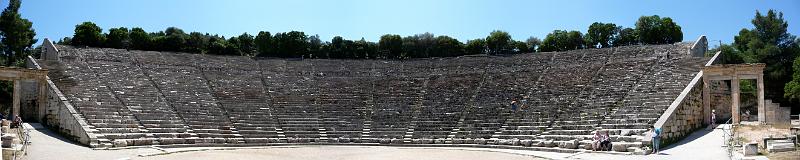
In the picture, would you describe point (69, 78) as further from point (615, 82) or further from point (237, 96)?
point (615, 82)

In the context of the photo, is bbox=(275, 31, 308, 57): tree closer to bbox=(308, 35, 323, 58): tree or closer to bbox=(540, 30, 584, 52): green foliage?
bbox=(308, 35, 323, 58): tree

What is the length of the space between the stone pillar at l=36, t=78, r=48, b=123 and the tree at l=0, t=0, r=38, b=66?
1371 centimetres

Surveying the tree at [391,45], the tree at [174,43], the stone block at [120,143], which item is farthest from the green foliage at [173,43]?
the stone block at [120,143]

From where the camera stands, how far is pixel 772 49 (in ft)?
125

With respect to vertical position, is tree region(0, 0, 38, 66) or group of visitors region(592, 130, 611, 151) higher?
tree region(0, 0, 38, 66)

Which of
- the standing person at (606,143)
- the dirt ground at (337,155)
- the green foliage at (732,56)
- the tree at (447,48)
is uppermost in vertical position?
the tree at (447,48)

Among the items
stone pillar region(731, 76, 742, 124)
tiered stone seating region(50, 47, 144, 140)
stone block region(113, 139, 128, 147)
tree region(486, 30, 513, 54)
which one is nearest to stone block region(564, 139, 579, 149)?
stone pillar region(731, 76, 742, 124)

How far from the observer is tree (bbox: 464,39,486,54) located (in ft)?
157

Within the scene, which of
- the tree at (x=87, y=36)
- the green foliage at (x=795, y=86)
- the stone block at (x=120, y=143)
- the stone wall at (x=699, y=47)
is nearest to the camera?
the stone block at (x=120, y=143)

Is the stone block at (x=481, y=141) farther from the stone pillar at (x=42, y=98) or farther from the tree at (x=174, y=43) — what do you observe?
the tree at (x=174, y=43)

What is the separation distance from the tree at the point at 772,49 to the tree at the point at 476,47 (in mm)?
16363

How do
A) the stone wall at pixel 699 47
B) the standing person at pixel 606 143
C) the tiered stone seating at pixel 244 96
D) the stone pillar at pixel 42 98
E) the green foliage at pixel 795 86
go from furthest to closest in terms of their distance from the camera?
the green foliage at pixel 795 86 → the stone wall at pixel 699 47 → the tiered stone seating at pixel 244 96 → the stone pillar at pixel 42 98 → the standing person at pixel 606 143

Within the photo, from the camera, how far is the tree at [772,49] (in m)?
37.0

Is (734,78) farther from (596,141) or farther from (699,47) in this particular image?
(699,47)
